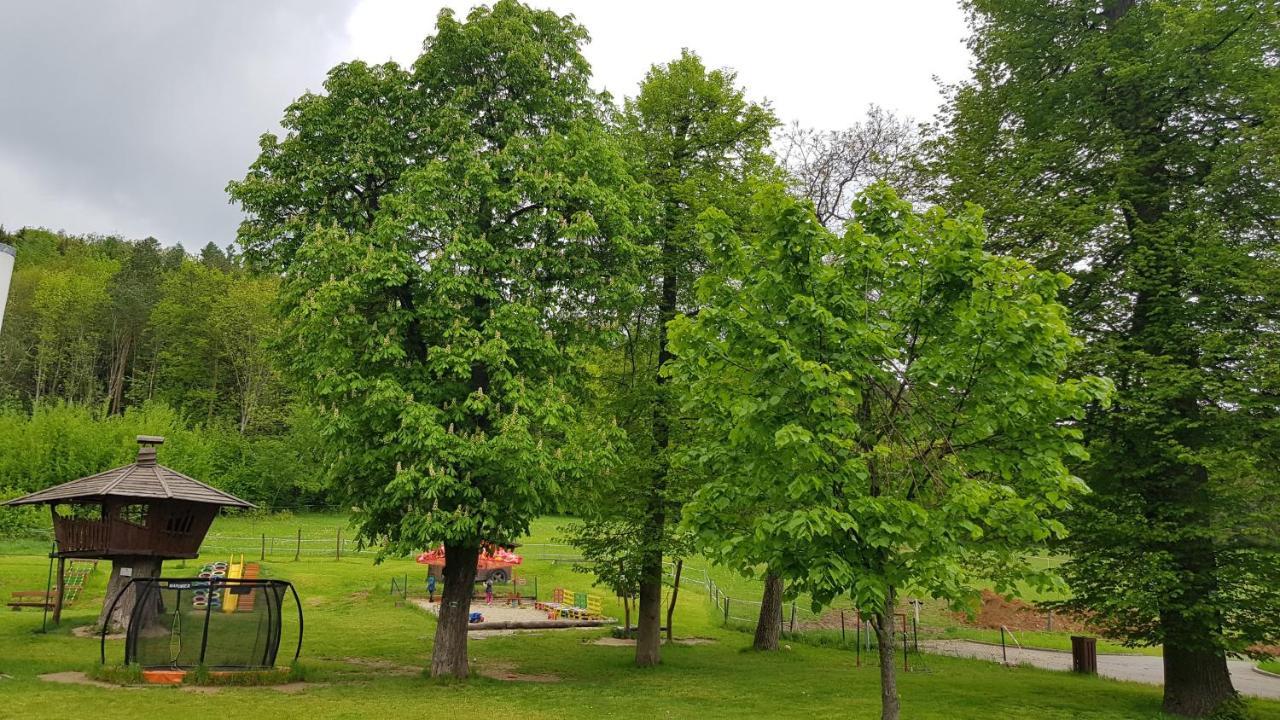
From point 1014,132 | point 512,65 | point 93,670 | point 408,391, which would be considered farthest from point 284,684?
point 1014,132

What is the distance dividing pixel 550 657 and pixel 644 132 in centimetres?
1451

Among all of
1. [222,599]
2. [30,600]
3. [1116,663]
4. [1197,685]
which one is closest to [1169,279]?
[1197,685]

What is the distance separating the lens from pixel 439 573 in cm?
3416

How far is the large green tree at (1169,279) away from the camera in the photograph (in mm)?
13305

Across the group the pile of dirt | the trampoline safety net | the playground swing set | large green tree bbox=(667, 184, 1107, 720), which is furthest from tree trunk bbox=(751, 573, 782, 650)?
the pile of dirt

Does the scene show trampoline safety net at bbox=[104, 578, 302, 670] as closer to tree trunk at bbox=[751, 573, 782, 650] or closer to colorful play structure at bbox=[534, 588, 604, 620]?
tree trunk at bbox=[751, 573, 782, 650]

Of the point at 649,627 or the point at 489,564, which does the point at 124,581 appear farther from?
the point at 649,627

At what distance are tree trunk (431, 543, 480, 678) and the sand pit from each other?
9.90 metres

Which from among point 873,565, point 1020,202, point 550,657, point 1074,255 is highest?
point 1020,202

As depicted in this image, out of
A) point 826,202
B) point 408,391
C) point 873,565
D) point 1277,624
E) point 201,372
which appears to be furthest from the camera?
point 201,372

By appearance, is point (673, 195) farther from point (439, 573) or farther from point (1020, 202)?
point (439, 573)

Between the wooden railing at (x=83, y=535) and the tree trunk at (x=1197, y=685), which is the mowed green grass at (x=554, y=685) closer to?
the tree trunk at (x=1197, y=685)

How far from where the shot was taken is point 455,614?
56.6ft

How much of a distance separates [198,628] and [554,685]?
740 cm
